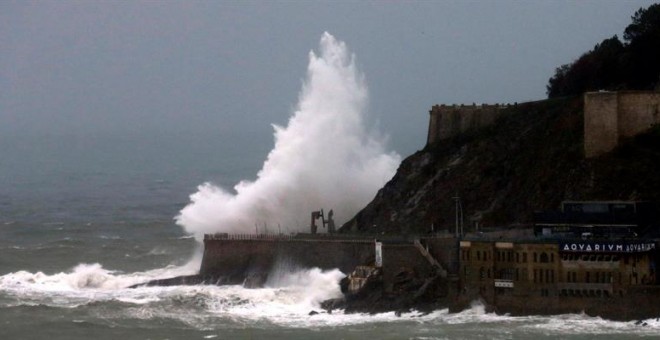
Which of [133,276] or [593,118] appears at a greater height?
[593,118]

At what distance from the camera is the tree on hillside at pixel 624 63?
8219 centimetres

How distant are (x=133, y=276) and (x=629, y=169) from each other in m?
21.1

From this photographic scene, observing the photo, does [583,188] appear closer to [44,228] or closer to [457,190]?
[457,190]

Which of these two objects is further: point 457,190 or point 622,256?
point 457,190

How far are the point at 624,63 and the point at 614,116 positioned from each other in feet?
32.0

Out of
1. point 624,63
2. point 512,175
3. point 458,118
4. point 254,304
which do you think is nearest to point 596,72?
point 624,63

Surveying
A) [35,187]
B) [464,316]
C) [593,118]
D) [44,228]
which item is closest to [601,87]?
[593,118]

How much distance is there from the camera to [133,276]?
262 ft

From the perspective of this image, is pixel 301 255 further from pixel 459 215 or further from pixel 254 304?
pixel 459 215

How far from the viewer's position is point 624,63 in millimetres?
83125

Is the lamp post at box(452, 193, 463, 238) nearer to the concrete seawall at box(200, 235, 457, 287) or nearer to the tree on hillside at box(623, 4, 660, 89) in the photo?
the concrete seawall at box(200, 235, 457, 287)

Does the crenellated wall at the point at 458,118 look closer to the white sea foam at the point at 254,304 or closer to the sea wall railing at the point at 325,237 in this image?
the sea wall railing at the point at 325,237

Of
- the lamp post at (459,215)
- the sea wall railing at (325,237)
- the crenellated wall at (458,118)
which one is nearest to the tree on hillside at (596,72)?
the crenellated wall at (458,118)

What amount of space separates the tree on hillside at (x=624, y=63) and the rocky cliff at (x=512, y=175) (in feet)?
9.85
